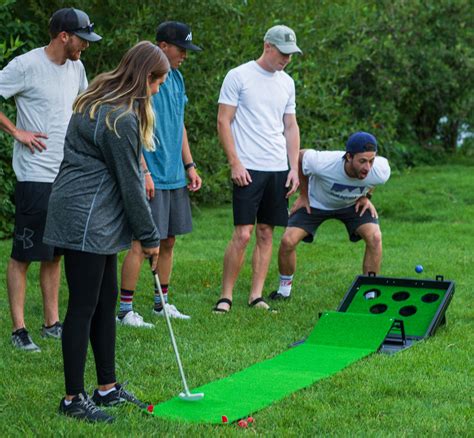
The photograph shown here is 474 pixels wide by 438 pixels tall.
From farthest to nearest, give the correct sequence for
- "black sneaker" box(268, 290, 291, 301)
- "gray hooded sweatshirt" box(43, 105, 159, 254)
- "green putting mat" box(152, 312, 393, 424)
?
1. "black sneaker" box(268, 290, 291, 301)
2. "green putting mat" box(152, 312, 393, 424)
3. "gray hooded sweatshirt" box(43, 105, 159, 254)

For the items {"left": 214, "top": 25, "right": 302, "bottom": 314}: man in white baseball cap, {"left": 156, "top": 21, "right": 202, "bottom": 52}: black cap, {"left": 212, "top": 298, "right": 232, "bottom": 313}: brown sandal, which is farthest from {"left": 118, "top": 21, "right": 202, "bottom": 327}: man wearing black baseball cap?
{"left": 214, "top": 25, "right": 302, "bottom": 314}: man in white baseball cap

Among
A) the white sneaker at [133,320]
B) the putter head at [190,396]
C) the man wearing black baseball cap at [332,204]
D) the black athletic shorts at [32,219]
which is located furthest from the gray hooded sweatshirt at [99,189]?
the man wearing black baseball cap at [332,204]

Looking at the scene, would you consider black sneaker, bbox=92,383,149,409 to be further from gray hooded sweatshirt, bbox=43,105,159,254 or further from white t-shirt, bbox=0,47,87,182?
white t-shirt, bbox=0,47,87,182

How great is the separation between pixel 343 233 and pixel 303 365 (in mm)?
5997

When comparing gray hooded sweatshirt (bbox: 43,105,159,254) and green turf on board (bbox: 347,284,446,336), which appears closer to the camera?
gray hooded sweatshirt (bbox: 43,105,159,254)

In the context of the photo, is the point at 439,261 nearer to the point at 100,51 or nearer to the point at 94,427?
the point at 100,51

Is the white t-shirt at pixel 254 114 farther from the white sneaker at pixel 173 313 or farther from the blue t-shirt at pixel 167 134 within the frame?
the white sneaker at pixel 173 313

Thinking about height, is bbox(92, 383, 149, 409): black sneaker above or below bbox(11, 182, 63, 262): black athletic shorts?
below

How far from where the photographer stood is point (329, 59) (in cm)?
1427

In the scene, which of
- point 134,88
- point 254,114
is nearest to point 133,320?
point 254,114

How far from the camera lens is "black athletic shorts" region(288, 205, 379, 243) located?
7.84 meters

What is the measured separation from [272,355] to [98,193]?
195 centimetres

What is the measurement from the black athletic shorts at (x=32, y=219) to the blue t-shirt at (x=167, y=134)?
100cm

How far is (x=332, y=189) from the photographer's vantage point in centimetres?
776
